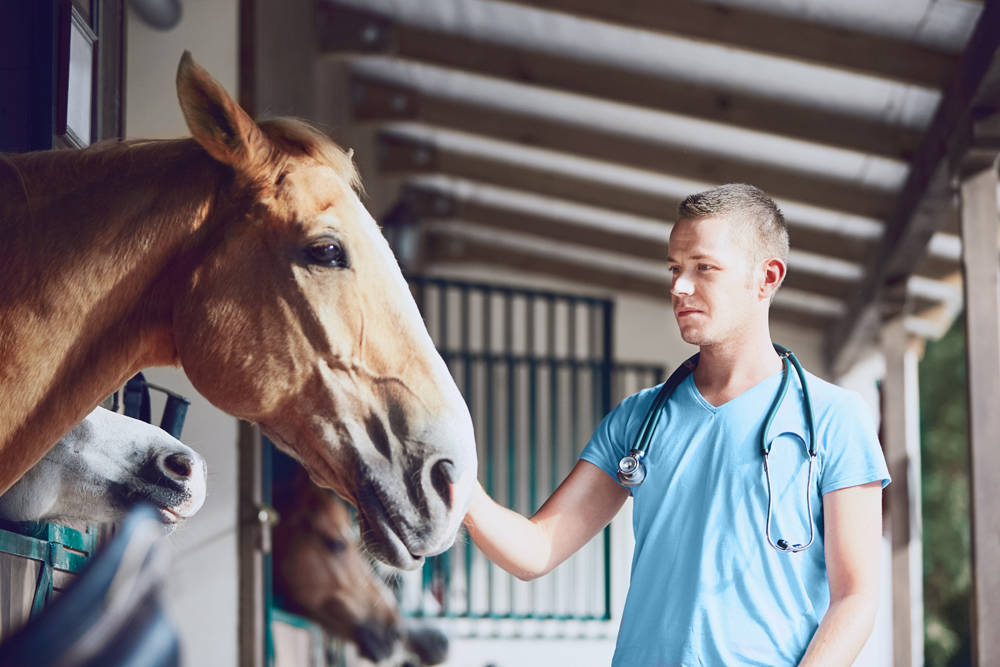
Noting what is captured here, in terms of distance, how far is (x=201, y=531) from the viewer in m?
2.83

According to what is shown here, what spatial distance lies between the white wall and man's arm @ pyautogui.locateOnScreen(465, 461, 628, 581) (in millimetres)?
1394

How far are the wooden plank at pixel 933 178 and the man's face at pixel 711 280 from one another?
1783mm

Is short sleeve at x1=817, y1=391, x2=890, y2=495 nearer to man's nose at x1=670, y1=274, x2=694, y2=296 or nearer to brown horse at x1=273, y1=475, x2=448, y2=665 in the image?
man's nose at x1=670, y1=274, x2=694, y2=296

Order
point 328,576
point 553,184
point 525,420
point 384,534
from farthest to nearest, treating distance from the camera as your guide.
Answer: point 525,420, point 553,184, point 328,576, point 384,534

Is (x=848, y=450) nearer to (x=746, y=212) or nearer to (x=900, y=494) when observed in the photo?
(x=746, y=212)

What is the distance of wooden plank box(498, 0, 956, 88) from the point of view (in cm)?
332

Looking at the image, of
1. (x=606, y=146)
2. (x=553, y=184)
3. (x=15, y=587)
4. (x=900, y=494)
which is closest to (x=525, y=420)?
(x=553, y=184)

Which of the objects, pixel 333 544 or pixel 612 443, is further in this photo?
Answer: pixel 333 544

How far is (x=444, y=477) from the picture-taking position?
107 cm

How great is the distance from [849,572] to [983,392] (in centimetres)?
201

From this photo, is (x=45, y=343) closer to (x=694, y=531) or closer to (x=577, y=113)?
(x=694, y=531)

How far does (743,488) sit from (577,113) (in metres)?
3.68

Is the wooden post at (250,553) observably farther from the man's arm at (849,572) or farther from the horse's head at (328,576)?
the man's arm at (849,572)

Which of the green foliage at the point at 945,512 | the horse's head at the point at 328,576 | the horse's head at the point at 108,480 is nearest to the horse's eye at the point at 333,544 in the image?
the horse's head at the point at 328,576
